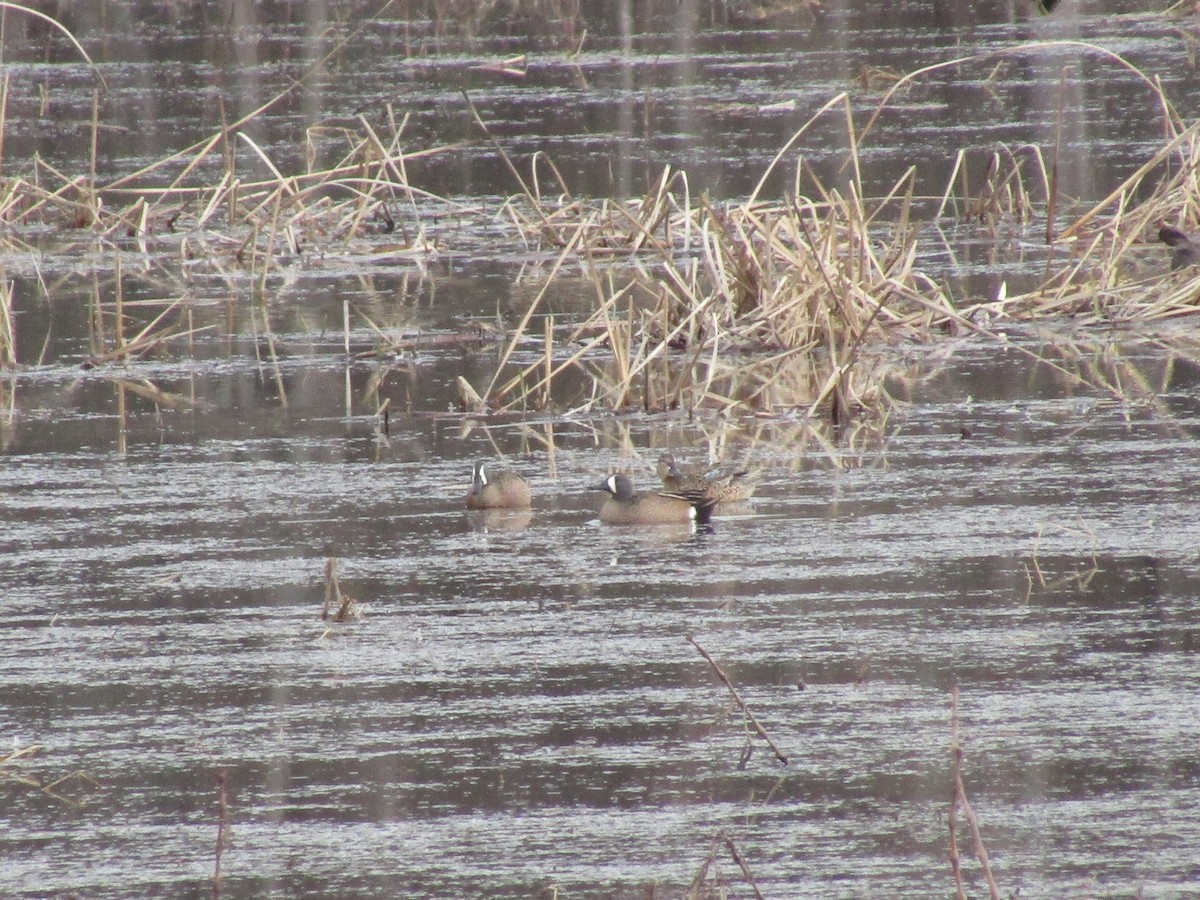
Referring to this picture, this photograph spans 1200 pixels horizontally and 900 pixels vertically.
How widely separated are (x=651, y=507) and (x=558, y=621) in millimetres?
1467

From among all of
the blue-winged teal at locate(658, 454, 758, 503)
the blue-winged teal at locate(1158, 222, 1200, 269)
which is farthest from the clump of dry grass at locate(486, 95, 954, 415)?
the blue-winged teal at locate(1158, 222, 1200, 269)

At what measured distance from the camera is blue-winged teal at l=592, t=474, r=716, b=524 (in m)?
9.12

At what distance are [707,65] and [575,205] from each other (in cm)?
1085

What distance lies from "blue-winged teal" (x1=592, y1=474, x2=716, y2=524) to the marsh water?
0.07 m

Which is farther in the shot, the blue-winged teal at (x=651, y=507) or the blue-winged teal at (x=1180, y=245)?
the blue-winged teal at (x=1180, y=245)

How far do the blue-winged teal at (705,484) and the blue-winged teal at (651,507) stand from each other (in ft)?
0.10

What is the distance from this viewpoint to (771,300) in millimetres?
12602

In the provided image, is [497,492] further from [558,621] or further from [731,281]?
[731,281]

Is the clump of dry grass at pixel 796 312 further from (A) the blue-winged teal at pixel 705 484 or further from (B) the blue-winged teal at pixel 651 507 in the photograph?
(B) the blue-winged teal at pixel 651 507

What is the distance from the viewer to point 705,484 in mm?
9203

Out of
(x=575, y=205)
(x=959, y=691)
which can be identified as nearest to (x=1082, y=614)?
(x=959, y=691)

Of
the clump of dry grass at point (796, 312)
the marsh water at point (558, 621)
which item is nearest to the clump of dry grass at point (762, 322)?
the clump of dry grass at point (796, 312)

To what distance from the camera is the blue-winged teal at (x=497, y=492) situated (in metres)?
9.30

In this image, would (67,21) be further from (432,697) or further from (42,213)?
(432,697)
